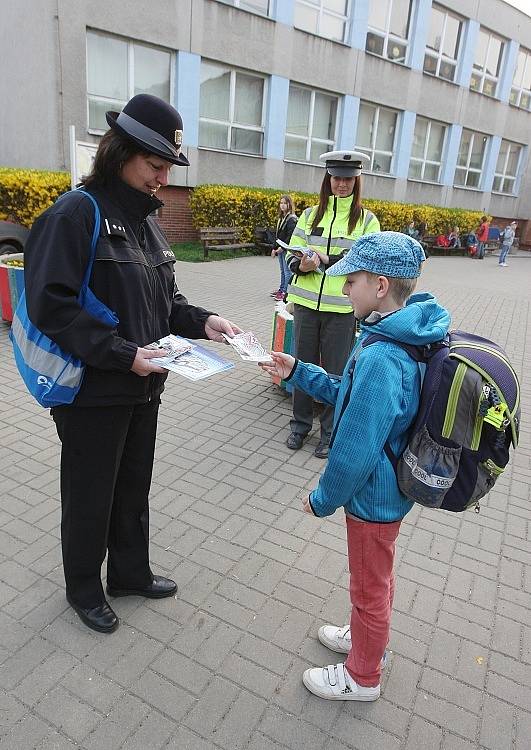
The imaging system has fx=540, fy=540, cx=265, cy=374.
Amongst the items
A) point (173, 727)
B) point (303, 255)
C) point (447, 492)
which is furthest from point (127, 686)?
point (303, 255)

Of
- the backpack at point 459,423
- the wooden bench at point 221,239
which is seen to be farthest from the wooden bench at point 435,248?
the backpack at point 459,423

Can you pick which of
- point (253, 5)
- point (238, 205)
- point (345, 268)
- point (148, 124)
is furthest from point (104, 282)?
point (253, 5)

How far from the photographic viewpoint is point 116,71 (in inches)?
500

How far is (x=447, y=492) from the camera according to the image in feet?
5.90

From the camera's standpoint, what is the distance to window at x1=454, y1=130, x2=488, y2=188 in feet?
74.5

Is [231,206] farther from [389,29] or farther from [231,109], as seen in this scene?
[389,29]

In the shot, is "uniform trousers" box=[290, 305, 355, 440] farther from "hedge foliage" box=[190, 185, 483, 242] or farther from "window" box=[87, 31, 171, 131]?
"hedge foliage" box=[190, 185, 483, 242]

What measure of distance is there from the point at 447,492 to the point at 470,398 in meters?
0.36

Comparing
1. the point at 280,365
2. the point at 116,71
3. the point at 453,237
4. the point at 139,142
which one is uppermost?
the point at 116,71

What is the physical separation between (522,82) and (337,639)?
28.5 metres

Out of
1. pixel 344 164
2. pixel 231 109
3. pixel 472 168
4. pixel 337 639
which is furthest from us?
pixel 472 168

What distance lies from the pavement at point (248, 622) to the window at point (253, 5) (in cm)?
1391

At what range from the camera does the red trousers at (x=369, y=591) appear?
2002 millimetres

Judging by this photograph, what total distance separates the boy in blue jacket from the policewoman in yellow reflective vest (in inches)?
78.3
